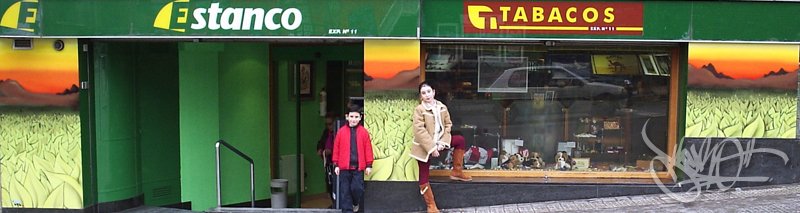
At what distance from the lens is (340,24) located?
28.3 ft

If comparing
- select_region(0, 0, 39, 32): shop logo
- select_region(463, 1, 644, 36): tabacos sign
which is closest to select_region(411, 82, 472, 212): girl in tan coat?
select_region(463, 1, 644, 36): tabacos sign

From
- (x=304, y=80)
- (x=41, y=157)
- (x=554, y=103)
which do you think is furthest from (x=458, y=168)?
(x=41, y=157)

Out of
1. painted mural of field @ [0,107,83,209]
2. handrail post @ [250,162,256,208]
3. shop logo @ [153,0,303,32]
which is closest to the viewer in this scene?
shop logo @ [153,0,303,32]

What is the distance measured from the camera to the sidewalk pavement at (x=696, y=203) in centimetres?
826

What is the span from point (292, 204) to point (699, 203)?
5666 millimetres

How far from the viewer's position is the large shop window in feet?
30.5

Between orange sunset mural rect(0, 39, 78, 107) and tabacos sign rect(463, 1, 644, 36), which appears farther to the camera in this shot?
orange sunset mural rect(0, 39, 78, 107)

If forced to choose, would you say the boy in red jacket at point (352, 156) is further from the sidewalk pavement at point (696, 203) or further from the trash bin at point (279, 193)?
the trash bin at point (279, 193)

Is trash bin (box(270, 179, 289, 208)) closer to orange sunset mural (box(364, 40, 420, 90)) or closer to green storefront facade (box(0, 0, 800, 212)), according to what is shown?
green storefront facade (box(0, 0, 800, 212))

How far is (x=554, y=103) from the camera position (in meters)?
9.52

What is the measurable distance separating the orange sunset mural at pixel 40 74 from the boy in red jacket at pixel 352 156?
124 inches

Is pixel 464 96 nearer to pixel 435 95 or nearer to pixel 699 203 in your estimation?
pixel 435 95

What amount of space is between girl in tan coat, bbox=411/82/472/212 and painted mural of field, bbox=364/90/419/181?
182 mm

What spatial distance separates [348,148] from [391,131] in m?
0.62
